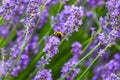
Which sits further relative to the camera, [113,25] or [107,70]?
[107,70]

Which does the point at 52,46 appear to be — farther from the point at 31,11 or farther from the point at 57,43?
the point at 31,11

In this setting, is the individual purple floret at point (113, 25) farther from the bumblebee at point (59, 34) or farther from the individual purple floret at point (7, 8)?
the individual purple floret at point (7, 8)

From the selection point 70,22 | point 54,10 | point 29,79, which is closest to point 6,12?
point 70,22

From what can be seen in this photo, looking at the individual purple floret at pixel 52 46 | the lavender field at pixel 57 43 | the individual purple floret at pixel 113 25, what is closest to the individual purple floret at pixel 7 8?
the lavender field at pixel 57 43

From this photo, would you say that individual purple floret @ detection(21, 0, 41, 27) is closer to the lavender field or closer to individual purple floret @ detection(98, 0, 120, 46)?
the lavender field

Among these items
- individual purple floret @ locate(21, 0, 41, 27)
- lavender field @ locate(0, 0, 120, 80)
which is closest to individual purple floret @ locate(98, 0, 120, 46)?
lavender field @ locate(0, 0, 120, 80)

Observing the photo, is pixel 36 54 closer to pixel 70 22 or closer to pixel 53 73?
pixel 53 73

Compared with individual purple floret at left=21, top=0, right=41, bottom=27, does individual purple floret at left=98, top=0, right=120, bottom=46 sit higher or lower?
lower

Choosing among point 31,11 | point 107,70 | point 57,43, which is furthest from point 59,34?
point 107,70
